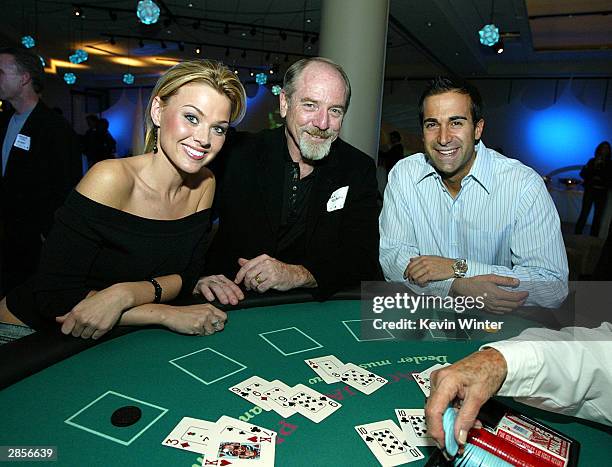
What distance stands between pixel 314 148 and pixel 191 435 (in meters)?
1.43

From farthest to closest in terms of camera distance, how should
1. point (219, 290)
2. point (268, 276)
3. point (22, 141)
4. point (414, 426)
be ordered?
point (22, 141)
point (268, 276)
point (219, 290)
point (414, 426)

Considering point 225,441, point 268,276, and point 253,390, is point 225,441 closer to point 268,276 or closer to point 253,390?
point 253,390

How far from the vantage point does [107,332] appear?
4.34ft

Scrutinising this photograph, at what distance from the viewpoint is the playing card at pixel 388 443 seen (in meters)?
0.93

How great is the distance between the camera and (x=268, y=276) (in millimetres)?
1793

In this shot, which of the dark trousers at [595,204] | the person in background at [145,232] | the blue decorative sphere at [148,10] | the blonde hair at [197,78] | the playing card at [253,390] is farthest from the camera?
the dark trousers at [595,204]

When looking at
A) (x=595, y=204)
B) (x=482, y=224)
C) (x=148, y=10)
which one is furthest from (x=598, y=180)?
(x=148, y=10)

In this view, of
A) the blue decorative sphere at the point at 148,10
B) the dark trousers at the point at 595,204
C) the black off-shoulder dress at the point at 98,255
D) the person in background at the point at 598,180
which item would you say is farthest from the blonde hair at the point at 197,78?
the person in background at the point at 598,180

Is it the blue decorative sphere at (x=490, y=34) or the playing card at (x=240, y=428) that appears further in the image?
the blue decorative sphere at (x=490, y=34)

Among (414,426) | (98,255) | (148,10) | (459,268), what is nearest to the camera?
(414,426)

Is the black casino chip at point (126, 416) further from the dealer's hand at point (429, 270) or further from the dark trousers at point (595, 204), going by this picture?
the dark trousers at point (595, 204)

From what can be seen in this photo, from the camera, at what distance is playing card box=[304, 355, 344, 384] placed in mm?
1231

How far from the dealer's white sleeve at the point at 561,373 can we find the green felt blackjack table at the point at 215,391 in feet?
0.19

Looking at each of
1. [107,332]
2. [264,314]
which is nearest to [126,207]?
[107,332]
